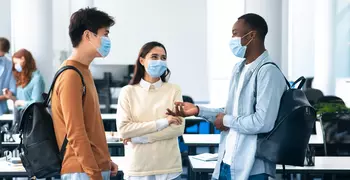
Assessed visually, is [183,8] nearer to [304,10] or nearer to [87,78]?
[304,10]

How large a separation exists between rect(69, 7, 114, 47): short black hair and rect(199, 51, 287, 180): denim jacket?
35.2 inches

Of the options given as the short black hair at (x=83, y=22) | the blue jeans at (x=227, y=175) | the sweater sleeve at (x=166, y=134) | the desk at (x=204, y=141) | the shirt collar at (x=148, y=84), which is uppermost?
the short black hair at (x=83, y=22)

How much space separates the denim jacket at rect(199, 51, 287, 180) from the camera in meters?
3.07

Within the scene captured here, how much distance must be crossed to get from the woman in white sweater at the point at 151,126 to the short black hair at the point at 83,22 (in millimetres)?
1058

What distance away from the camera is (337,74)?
462 inches

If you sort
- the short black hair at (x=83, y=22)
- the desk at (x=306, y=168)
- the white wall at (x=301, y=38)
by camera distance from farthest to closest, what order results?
the white wall at (x=301, y=38) < the desk at (x=306, y=168) < the short black hair at (x=83, y=22)

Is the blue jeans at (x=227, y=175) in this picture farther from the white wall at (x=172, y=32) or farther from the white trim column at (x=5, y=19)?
the white wall at (x=172, y=32)

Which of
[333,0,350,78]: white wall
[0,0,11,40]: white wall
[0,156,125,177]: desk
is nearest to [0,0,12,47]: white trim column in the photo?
[0,0,11,40]: white wall

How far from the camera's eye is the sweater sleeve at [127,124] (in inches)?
149

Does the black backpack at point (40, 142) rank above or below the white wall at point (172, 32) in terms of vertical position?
below

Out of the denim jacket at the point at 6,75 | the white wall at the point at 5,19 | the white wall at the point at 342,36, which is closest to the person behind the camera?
the denim jacket at the point at 6,75

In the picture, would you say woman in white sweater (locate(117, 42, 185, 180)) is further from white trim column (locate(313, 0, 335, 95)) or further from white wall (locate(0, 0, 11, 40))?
white wall (locate(0, 0, 11, 40))

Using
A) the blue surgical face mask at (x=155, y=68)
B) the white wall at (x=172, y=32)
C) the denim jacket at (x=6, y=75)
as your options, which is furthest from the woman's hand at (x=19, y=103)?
the white wall at (x=172, y=32)

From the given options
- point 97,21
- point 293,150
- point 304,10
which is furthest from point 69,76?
point 304,10
